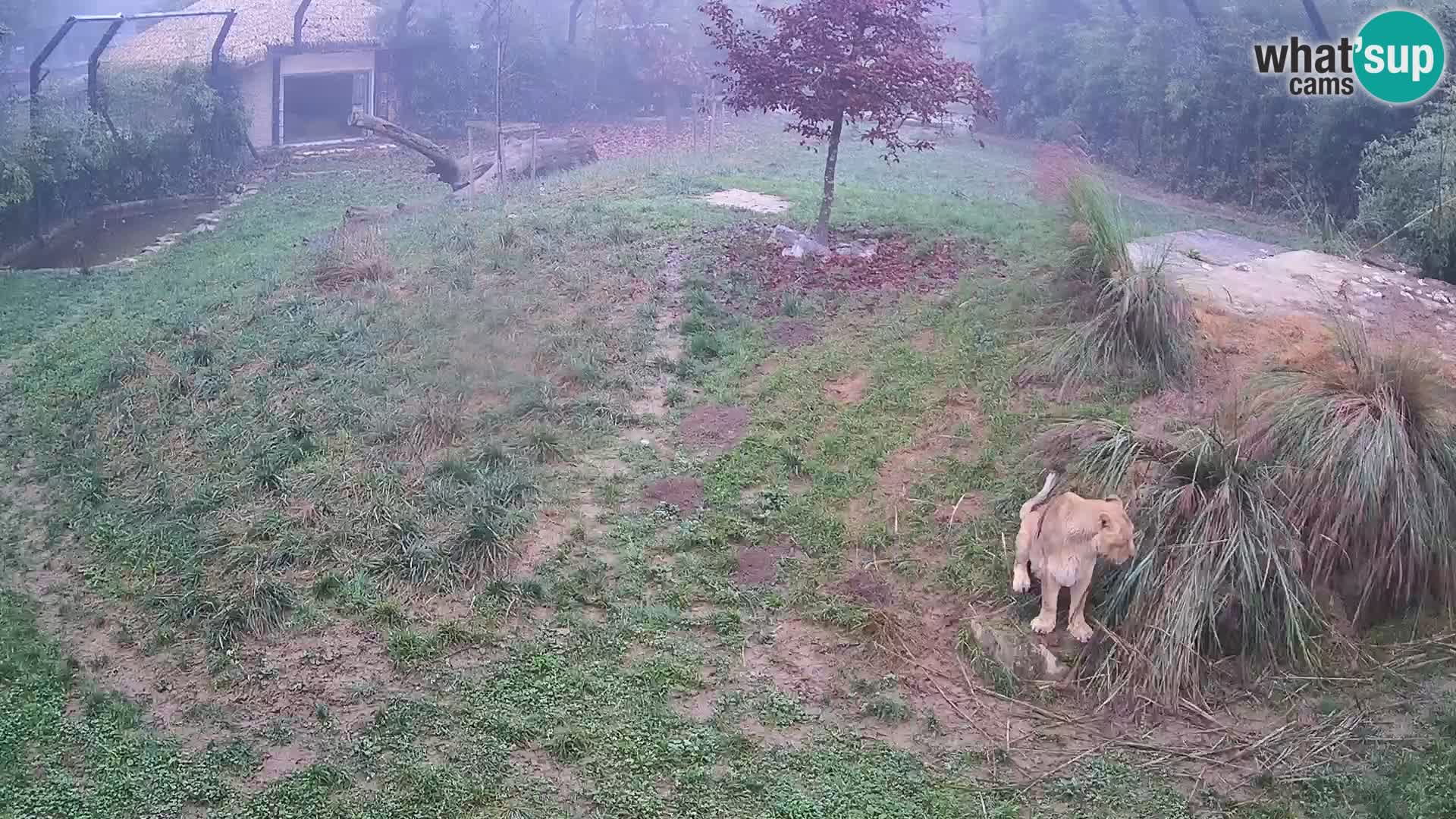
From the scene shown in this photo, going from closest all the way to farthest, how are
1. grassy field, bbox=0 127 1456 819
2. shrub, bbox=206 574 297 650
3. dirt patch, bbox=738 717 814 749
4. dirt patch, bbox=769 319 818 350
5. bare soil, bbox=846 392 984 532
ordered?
1. grassy field, bbox=0 127 1456 819
2. dirt patch, bbox=738 717 814 749
3. shrub, bbox=206 574 297 650
4. bare soil, bbox=846 392 984 532
5. dirt patch, bbox=769 319 818 350

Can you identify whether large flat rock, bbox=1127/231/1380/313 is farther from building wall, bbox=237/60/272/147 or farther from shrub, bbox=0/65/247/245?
building wall, bbox=237/60/272/147

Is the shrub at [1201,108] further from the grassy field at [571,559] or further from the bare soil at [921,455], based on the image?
the bare soil at [921,455]

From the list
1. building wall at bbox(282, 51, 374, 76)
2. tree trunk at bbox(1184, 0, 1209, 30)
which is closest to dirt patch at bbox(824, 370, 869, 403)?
tree trunk at bbox(1184, 0, 1209, 30)

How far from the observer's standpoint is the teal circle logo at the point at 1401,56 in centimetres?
1145

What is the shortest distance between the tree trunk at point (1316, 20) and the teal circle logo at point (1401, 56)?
1.84 metres

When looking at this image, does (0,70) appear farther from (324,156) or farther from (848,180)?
(848,180)

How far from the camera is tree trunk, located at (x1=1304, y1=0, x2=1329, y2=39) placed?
45.9ft

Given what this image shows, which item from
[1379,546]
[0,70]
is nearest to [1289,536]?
[1379,546]

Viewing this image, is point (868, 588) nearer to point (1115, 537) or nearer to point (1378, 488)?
point (1115, 537)

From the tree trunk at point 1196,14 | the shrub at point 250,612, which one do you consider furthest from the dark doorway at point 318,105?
the shrub at point 250,612

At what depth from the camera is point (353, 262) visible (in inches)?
389

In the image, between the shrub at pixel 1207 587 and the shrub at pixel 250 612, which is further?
the shrub at pixel 250 612

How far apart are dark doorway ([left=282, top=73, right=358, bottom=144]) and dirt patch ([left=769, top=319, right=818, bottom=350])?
15.1 meters

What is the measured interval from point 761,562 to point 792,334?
2.98 metres
